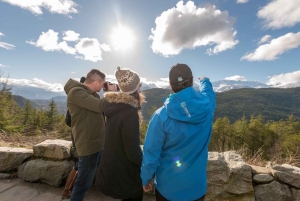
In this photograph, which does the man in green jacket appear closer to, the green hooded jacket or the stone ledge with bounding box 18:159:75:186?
the green hooded jacket

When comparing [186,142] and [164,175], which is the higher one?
[186,142]

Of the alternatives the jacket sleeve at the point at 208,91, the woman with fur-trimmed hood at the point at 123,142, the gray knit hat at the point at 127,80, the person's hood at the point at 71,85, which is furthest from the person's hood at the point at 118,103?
the person's hood at the point at 71,85

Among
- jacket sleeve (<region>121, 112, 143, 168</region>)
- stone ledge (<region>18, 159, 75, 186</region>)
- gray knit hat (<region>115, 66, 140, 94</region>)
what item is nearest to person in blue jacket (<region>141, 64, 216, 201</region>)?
jacket sleeve (<region>121, 112, 143, 168</region>)

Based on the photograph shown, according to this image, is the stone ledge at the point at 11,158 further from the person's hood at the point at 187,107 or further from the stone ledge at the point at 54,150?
the person's hood at the point at 187,107

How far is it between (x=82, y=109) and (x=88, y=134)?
14.6 inches

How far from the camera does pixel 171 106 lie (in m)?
1.70

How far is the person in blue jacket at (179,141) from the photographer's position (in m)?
1.69

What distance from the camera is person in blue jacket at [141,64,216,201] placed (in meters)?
1.69

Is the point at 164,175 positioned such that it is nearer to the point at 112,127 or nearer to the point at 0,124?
the point at 112,127

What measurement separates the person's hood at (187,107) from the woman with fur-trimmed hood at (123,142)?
46cm

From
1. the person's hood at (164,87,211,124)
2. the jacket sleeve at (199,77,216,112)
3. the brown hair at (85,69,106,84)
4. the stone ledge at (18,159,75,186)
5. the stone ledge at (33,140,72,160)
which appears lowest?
the stone ledge at (18,159,75,186)

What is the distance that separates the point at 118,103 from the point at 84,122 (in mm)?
968

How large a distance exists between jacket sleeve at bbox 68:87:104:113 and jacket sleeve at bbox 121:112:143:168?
697 mm

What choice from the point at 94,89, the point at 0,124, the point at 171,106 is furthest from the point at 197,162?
the point at 0,124
